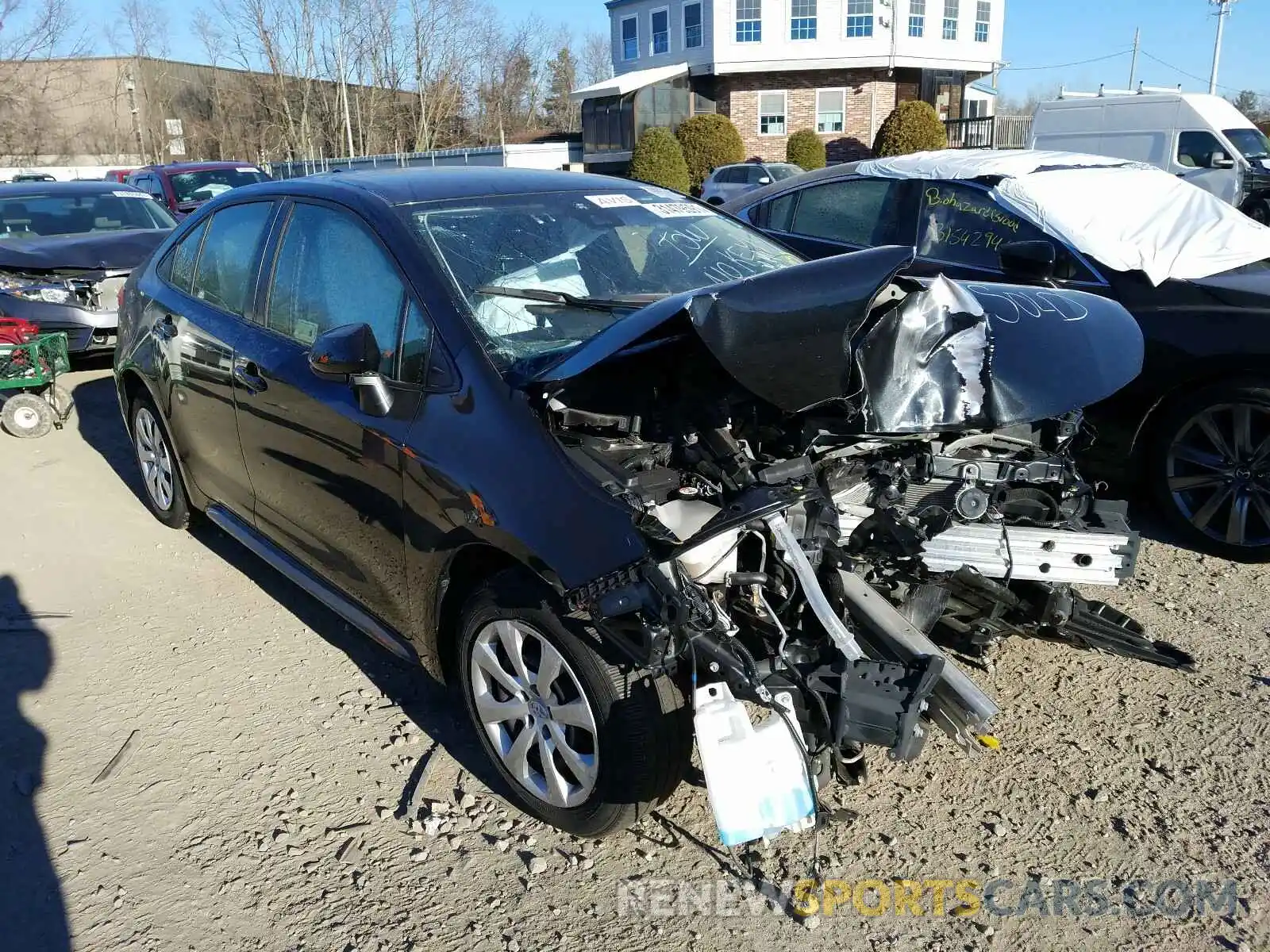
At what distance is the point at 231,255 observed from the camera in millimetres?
4211

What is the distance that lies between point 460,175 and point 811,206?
3065 mm

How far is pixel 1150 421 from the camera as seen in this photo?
460cm

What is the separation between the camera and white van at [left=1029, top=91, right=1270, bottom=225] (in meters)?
16.0

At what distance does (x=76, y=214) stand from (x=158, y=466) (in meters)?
6.19

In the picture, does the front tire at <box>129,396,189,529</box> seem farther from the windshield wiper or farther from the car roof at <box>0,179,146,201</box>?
the car roof at <box>0,179,146,201</box>

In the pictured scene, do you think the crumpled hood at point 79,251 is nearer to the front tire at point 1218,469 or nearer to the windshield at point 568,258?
the windshield at point 568,258

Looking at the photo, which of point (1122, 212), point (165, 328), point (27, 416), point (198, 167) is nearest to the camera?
point (165, 328)

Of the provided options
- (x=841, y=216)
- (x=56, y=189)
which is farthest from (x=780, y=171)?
(x=841, y=216)

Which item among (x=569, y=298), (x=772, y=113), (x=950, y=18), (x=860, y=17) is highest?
(x=950, y=18)

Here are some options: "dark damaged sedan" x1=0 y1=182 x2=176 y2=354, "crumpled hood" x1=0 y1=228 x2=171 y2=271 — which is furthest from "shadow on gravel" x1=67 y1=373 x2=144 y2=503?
"crumpled hood" x1=0 y1=228 x2=171 y2=271

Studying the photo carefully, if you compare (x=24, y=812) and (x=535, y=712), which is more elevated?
(x=535, y=712)

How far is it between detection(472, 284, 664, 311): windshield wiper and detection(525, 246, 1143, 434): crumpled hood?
0.43 meters

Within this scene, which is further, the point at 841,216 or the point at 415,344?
the point at 841,216

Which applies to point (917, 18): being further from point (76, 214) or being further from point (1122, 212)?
point (1122, 212)
